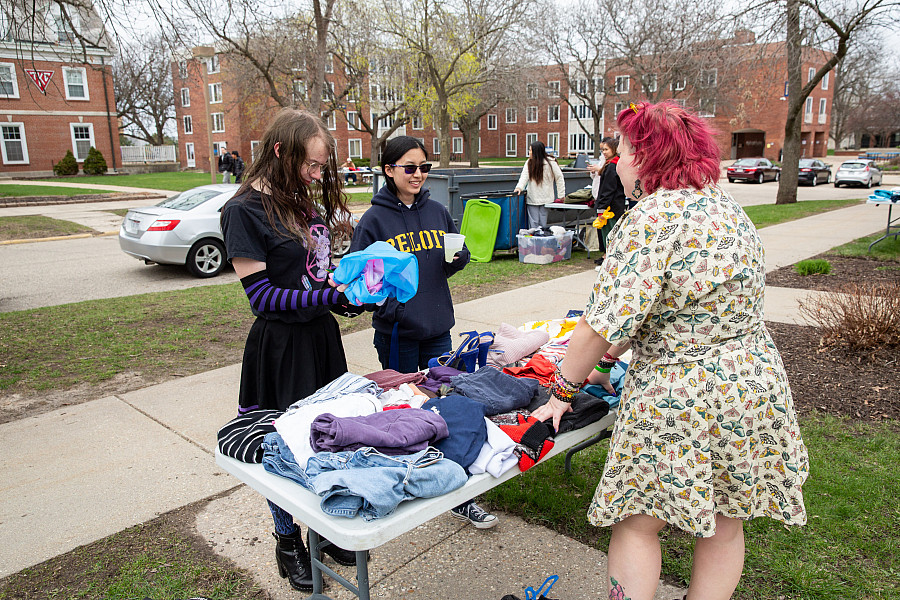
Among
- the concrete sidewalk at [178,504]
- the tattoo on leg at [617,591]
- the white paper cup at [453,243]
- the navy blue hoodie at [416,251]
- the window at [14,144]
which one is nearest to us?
the tattoo on leg at [617,591]

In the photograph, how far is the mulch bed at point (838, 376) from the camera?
4.40m

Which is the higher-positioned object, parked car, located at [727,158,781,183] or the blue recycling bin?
parked car, located at [727,158,781,183]

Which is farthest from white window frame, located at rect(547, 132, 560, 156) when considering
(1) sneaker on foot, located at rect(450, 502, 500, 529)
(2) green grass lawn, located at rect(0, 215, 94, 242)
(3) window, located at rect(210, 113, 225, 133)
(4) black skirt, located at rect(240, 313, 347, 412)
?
(4) black skirt, located at rect(240, 313, 347, 412)

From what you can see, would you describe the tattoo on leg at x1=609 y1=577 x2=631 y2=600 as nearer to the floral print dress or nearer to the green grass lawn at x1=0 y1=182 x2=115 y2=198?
the floral print dress

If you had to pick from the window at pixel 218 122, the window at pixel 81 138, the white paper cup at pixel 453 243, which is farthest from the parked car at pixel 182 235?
the window at pixel 218 122

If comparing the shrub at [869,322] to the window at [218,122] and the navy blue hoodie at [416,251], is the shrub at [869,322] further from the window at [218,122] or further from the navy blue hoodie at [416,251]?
the window at [218,122]

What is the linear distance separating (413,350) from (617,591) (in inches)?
64.9

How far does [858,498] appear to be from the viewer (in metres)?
3.29

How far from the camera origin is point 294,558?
2.77m

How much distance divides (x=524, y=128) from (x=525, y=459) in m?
66.1

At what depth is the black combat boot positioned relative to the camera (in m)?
2.75

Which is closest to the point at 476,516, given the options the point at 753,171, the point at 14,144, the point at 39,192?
the point at 39,192

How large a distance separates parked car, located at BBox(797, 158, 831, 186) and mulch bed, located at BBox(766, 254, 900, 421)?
30.8 m

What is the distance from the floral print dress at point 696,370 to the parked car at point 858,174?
34616 mm
